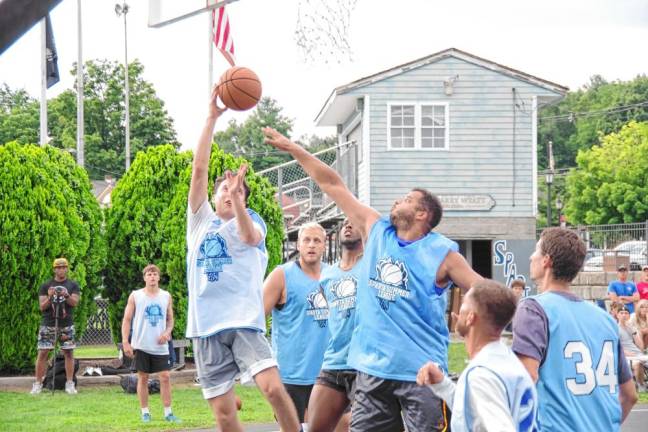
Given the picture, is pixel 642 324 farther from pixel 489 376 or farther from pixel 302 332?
pixel 489 376

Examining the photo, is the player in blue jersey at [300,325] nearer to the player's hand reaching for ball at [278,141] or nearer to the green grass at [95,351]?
the player's hand reaching for ball at [278,141]

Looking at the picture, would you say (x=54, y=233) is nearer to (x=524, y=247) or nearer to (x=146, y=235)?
(x=146, y=235)

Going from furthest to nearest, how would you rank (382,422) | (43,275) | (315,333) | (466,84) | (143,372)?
(466,84) < (43,275) < (143,372) < (315,333) < (382,422)

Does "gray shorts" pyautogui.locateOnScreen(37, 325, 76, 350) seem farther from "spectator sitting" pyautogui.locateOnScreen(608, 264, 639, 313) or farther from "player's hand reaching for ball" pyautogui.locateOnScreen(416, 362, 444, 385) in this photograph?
"player's hand reaching for ball" pyautogui.locateOnScreen(416, 362, 444, 385)

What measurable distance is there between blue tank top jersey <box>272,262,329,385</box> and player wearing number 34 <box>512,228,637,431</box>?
3602mm

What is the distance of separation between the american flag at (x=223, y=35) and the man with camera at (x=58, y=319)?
479 centimetres

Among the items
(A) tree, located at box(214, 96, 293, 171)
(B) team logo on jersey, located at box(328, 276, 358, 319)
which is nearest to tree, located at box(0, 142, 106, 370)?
(B) team logo on jersey, located at box(328, 276, 358, 319)

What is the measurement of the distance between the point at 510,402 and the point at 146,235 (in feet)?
48.8

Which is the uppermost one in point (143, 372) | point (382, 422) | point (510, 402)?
point (510, 402)

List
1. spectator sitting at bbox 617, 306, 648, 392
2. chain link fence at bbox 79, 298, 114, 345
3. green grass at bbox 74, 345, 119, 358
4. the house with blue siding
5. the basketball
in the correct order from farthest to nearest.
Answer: the house with blue siding
chain link fence at bbox 79, 298, 114, 345
green grass at bbox 74, 345, 119, 358
spectator sitting at bbox 617, 306, 648, 392
the basketball

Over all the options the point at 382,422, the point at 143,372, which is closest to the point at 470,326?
the point at 382,422

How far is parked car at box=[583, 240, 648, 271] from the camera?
31344mm

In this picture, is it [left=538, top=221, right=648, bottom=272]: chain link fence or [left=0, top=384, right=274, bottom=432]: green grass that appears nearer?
[left=0, top=384, right=274, bottom=432]: green grass

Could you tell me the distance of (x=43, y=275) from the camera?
17.8 metres
